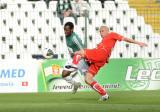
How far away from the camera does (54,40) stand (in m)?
21.0

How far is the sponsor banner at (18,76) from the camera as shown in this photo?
18.5 meters

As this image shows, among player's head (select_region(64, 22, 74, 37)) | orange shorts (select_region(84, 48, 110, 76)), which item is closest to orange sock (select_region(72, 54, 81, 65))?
orange shorts (select_region(84, 48, 110, 76))

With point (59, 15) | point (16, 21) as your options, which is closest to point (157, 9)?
point (59, 15)

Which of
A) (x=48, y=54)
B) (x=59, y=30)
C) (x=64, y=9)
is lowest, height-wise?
(x=48, y=54)

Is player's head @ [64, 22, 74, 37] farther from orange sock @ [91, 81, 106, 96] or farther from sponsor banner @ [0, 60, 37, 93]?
sponsor banner @ [0, 60, 37, 93]

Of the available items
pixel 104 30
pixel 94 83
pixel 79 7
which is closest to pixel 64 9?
pixel 79 7

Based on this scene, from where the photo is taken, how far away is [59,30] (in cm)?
2208

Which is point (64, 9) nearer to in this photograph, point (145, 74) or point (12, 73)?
point (12, 73)

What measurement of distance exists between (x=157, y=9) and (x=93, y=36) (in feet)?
10.6

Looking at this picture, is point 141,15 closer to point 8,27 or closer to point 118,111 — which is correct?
point 8,27

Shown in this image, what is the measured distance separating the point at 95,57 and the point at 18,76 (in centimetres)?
497

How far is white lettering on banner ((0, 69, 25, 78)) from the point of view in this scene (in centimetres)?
1850

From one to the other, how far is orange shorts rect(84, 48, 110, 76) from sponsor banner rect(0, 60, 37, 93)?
455 cm

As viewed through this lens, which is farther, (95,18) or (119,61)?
(95,18)
